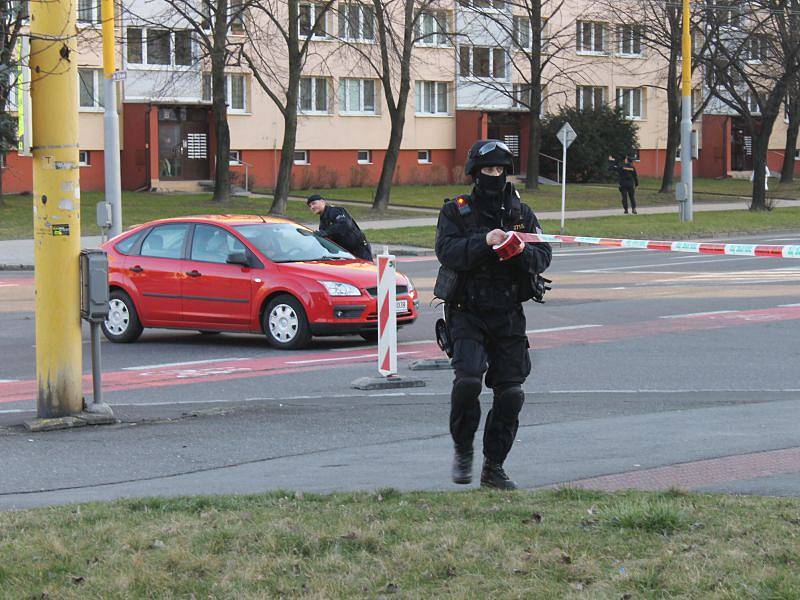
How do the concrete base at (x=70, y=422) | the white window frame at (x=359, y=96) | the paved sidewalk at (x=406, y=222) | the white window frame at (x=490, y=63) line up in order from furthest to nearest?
the white window frame at (x=490, y=63), the white window frame at (x=359, y=96), the paved sidewalk at (x=406, y=222), the concrete base at (x=70, y=422)

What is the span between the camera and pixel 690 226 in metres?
36.5

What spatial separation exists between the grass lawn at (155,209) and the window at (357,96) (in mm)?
12354

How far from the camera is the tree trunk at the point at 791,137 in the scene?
5824 cm

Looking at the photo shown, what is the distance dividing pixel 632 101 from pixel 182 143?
2643 centimetres

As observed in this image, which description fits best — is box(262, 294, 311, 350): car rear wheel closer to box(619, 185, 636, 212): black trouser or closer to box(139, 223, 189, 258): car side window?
box(139, 223, 189, 258): car side window

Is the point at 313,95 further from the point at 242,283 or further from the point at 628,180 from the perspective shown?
the point at 242,283

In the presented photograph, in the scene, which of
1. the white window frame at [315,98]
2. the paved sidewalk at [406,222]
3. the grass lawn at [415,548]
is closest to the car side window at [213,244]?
the grass lawn at [415,548]

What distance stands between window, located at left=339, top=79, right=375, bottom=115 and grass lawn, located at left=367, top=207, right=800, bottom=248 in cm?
2095

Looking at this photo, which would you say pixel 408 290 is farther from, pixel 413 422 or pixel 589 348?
pixel 413 422

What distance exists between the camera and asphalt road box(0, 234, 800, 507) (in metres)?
7.78

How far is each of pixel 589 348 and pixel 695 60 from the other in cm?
3486

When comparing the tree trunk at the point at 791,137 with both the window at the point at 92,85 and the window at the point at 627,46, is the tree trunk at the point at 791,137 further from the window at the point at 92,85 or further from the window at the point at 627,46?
the window at the point at 92,85

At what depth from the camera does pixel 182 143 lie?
54.9 metres

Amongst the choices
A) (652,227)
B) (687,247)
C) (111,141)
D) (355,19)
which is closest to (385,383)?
(687,247)
